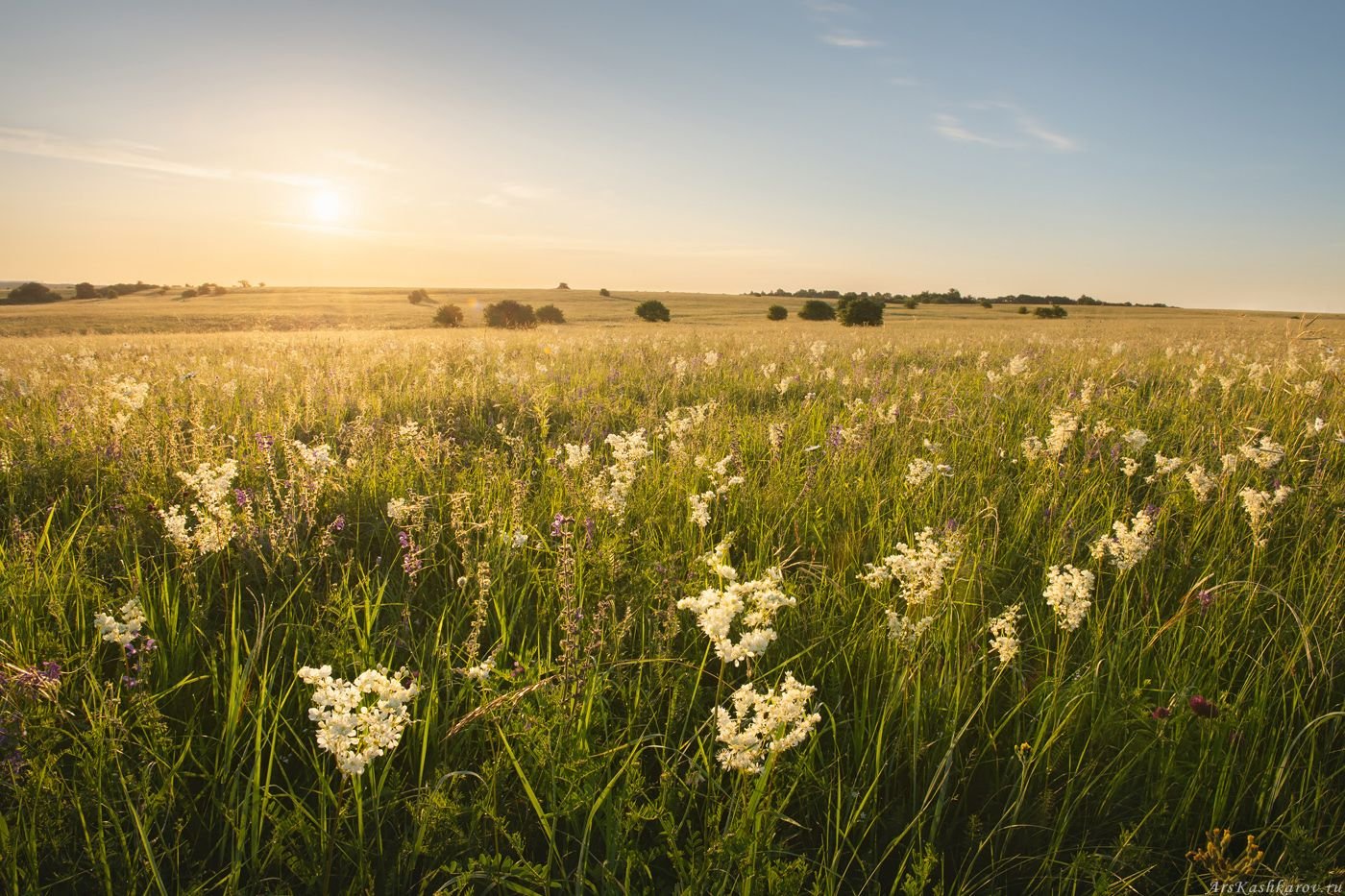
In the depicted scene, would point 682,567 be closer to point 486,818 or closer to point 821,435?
point 486,818

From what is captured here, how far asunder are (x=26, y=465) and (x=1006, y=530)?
17.4ft

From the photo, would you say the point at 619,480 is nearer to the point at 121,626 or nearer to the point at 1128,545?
the point at 121,626

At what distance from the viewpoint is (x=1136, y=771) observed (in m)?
1.90

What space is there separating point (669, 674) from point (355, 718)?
1034mm

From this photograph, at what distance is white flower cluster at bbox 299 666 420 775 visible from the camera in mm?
1258

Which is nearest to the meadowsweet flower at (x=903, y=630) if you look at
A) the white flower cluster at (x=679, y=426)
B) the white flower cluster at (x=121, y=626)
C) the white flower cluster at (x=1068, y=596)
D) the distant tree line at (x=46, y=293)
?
the white flower cluster at (x=1068, y=596)

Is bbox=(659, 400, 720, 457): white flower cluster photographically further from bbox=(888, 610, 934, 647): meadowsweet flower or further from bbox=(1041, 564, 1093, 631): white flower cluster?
bbox=(1041, 564, 1093, 631): white flower cluster

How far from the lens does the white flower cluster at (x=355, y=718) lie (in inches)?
49.5

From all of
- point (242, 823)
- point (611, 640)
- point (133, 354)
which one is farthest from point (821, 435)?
point (133, 354)

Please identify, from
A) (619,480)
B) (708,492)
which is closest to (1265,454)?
(708,492)

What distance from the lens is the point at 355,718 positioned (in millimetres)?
1296

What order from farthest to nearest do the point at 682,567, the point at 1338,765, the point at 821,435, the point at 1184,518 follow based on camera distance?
the point at 821,435, the point at 1184,518, the point at 682,567, the point at 1338,765

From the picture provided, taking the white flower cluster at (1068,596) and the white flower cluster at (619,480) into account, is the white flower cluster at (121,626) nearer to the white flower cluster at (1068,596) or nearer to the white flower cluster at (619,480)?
the white flower cluster at (619,480)

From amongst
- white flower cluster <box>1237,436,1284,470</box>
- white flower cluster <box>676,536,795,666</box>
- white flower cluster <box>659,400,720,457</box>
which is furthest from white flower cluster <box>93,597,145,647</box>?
white flower cluster <box>1237,436,1284,470</box>
